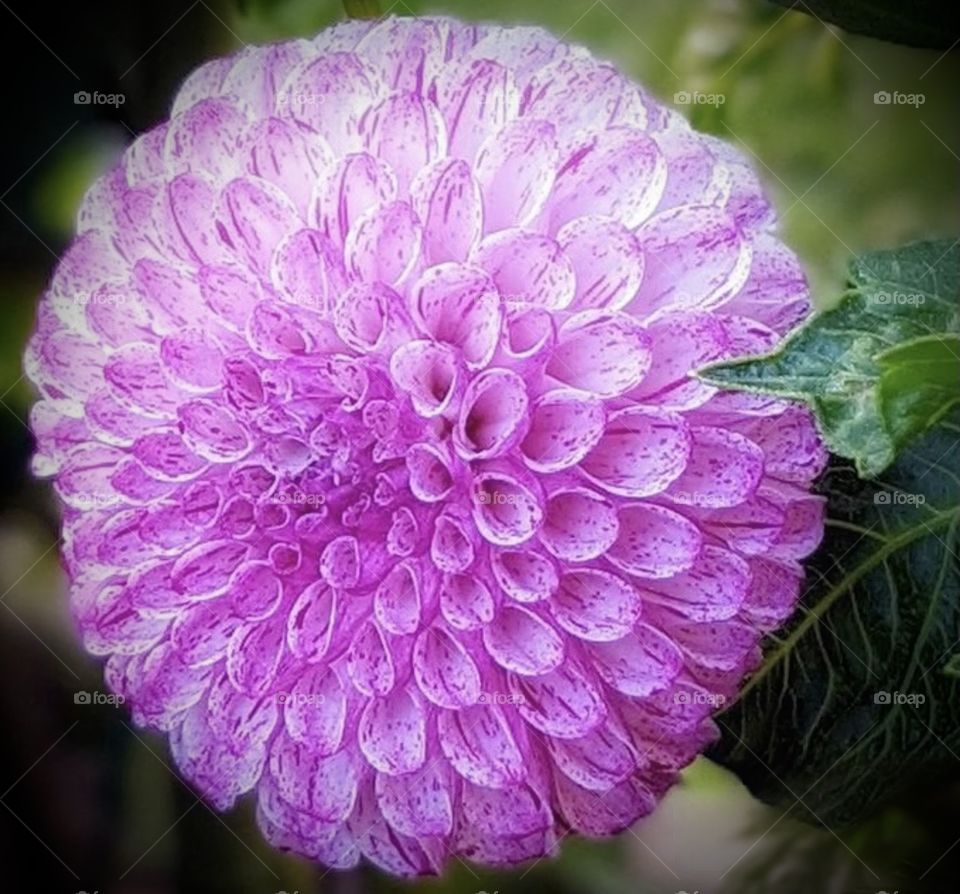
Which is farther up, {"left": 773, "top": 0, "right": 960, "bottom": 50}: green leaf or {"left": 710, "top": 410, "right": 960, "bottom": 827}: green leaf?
{"left": 773, "top": 0, "right": 960, "bottom": 50}: green leaf

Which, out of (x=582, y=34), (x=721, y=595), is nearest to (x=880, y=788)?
(x=721, y=595)

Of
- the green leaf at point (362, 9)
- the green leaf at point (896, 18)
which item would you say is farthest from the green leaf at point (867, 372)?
the green leaf at point (362, 9)

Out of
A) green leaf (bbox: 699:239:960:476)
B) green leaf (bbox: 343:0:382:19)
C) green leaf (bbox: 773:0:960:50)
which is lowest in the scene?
green leaf (bbox: 699:239:960:476)

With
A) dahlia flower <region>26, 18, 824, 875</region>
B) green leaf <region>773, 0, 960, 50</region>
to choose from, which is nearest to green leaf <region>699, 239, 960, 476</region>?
dahlia flower <region>26, 18, 824, 875</region>

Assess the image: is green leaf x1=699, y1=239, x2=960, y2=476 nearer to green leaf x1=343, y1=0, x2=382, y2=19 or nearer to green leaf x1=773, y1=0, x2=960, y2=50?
green leaf x1=773, y1=0, x2=960, y2=50

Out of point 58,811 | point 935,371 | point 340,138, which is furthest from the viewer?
point 58,811

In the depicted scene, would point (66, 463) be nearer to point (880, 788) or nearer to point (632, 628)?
point (632, 628)

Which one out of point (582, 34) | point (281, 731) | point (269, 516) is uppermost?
point (582, 34)
